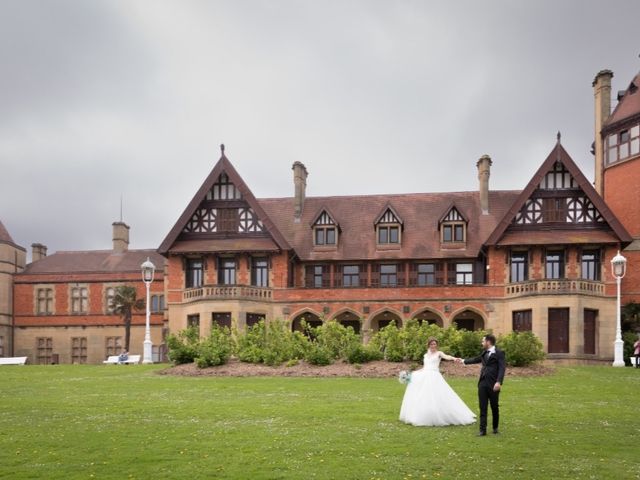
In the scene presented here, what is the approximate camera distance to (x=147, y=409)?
45.8 ft

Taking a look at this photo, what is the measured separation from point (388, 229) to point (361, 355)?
1509 centimetres

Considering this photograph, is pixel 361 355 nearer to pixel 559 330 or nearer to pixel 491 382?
pixel 491 382

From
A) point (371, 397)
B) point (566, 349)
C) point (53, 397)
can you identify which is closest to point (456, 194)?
point (566, 349)

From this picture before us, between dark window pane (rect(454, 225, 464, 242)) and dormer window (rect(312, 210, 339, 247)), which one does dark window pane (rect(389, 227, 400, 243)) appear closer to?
dormer window (rect(312, 210, 339, 247))

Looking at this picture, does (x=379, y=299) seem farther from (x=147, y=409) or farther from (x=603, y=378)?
(x=147, y=409)

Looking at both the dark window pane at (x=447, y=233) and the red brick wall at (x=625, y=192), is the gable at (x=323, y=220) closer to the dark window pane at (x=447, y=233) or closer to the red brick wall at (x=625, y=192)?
the dark window pane at (x=447, y=233)

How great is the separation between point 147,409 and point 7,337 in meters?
35.9

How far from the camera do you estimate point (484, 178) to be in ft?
124

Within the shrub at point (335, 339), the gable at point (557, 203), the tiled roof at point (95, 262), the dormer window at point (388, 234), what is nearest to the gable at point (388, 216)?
the dormer window at point (388, 234)

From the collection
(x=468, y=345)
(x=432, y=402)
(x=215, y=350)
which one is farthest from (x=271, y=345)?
(x=432, y=402)

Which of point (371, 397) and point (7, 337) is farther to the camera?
point (7, 337)

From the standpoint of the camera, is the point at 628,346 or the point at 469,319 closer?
the point at 628,346

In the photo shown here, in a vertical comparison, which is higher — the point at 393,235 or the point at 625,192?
the point at 625,192

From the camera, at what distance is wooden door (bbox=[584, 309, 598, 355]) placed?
32.4 m
